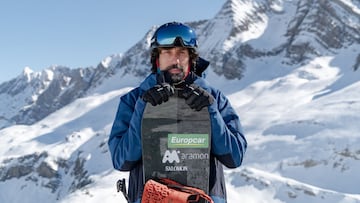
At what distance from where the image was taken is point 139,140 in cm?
398

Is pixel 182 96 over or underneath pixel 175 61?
underneath

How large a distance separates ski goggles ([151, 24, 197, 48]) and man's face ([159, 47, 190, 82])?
7 cm

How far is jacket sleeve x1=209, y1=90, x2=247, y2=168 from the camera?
399 cm

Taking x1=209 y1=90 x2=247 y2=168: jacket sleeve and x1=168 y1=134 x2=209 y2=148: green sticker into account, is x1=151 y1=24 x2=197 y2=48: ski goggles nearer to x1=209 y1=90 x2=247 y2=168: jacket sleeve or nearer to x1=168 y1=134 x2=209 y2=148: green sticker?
x1=209 y1=90 x2=247 y2=168: jacket sleeve

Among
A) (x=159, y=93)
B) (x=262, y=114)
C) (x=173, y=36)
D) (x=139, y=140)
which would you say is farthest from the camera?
(x=262, y=114)

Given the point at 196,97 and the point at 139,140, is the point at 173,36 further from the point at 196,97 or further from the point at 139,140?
the point at 139,140

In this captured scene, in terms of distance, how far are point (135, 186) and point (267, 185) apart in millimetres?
46979

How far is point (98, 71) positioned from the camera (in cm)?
19500

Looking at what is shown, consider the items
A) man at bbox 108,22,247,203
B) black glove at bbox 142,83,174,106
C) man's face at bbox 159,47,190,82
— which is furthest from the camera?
man's face at bbox 159,47,190,82

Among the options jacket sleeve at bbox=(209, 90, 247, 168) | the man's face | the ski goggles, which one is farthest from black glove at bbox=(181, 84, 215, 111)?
the ski goggles

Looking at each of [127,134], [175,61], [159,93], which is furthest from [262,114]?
[159,93]

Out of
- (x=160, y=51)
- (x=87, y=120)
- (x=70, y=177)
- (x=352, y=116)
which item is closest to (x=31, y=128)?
(x=87, y=120)

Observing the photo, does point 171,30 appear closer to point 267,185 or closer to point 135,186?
point 135,186

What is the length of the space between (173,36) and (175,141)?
3.11ft
